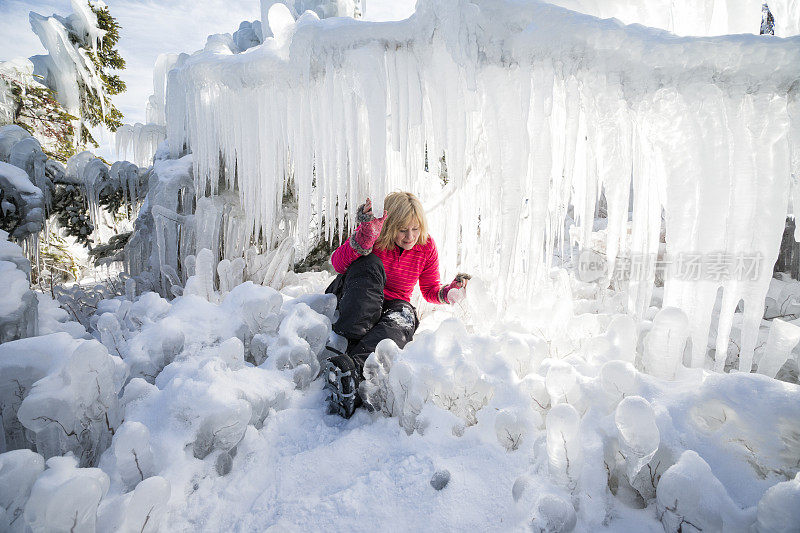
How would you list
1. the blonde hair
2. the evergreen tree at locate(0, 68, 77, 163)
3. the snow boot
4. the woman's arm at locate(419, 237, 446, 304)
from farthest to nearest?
1. the evergreen tree at locate(0, 68, 77, 163)
2. the woman's arm at locate(419, 237, 446, 304)
3. the blonde hair
4. the snow boot

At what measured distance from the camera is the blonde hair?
2.61 meters

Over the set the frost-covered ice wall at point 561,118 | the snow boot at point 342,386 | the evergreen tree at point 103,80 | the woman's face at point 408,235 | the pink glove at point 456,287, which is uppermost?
the evergreen tree at point 103,80

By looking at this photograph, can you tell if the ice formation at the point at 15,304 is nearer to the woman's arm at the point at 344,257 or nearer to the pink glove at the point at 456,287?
the woman's arm at the point at 344,257

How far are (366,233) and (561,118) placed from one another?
1441 mm

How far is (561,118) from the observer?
89.8 inches

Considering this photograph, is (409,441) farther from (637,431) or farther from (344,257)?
(344,257)

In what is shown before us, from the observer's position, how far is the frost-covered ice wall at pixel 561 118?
1.57 m

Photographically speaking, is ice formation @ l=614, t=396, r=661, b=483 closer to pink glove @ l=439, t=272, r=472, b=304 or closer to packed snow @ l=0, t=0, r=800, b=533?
packed snow @ l=0, t=0, r=800, b=533

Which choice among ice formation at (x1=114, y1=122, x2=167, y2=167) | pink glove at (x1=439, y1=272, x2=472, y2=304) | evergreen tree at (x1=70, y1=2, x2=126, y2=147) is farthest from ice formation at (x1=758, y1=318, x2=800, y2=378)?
evergreen tree at (x1=70, y1=2, x2=126, y2=147)

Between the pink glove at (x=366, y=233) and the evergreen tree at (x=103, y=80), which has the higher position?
the evergreen tree at (x=103, y=80)

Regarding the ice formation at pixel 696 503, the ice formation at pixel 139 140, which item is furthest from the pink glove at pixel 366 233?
the ice formation at pixel 139 140

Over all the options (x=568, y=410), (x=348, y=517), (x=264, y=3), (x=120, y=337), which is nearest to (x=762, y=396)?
(x=568, y=410)

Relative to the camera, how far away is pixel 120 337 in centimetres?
207

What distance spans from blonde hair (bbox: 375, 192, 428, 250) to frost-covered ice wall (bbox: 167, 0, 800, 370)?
6.7 inches
